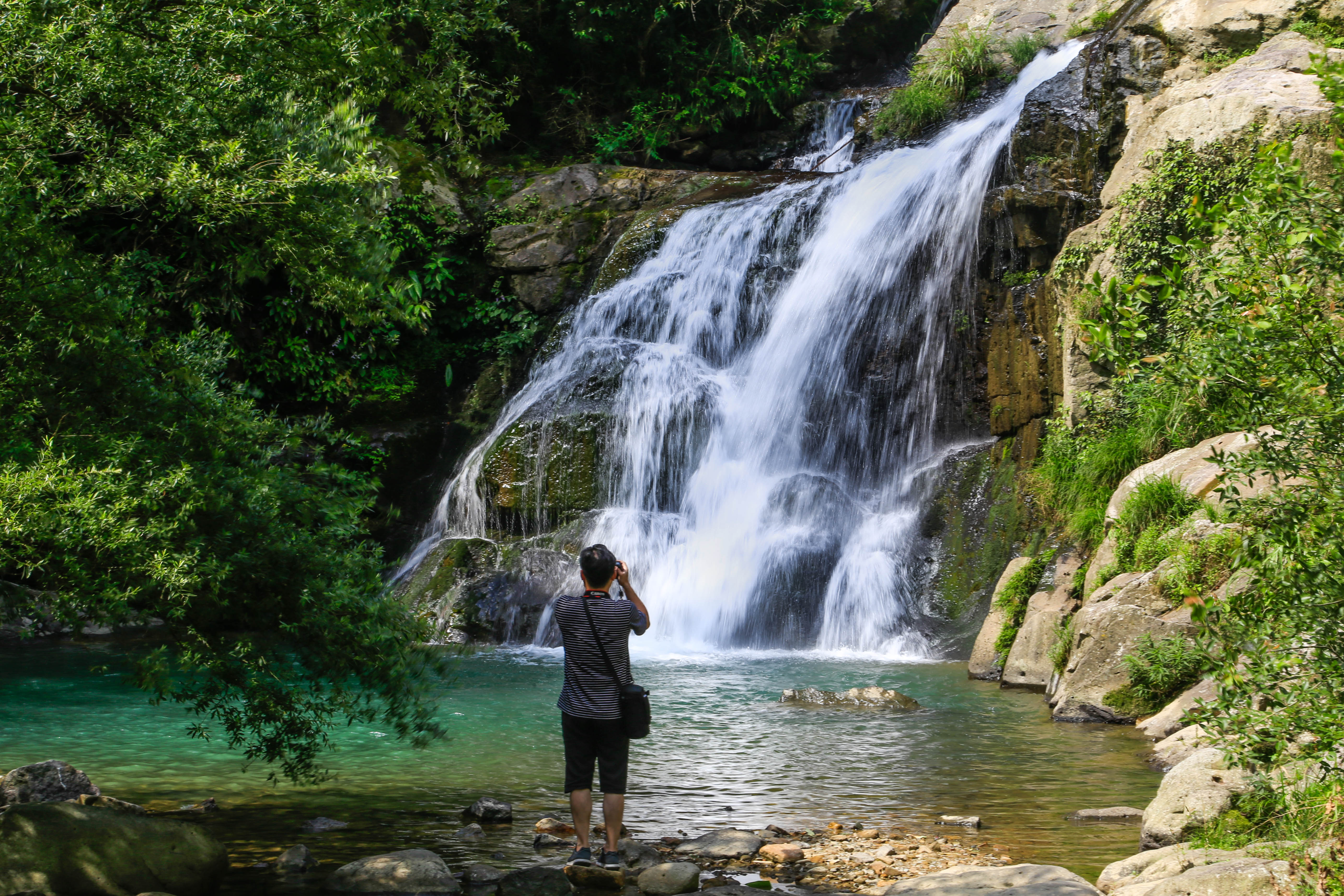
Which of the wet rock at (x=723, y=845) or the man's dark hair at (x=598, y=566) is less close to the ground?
the man's dark hair at (x=598, y=566)

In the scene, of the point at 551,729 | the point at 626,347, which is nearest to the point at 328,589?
the point at 551,729

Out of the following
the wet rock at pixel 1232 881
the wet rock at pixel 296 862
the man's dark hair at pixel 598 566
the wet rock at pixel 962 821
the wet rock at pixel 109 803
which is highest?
the man's dark hair at pixel 598 566

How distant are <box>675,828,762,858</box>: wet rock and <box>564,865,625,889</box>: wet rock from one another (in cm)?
65

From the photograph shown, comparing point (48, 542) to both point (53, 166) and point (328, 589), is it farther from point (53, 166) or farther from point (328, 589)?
point (53, 166)

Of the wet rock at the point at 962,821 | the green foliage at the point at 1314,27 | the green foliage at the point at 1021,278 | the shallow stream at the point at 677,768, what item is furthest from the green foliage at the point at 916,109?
the wet rock at the point at 962,821

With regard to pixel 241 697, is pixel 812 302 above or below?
above

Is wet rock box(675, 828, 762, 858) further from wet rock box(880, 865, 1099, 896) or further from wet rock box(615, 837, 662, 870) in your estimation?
wet rock box(880, 865, 1099, 896)

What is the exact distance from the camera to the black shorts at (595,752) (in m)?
5.60

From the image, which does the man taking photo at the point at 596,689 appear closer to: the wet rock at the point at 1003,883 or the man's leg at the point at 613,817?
the man's leg at the point at 613,817

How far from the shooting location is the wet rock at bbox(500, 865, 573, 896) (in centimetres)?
507

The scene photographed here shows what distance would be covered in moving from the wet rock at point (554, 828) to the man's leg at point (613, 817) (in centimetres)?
78

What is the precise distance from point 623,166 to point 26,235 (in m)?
19.4

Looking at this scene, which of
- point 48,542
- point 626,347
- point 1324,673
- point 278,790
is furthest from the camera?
point 626,347

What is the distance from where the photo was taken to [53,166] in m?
5.63
